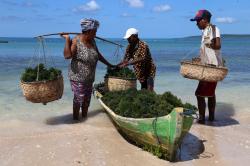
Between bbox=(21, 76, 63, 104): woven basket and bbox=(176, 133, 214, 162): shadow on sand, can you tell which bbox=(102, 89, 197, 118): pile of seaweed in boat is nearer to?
bbox=(176, 133, 214, 162): shadow on sand

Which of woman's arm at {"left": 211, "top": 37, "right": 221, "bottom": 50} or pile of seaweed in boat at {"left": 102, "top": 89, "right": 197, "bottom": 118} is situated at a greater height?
woman's arm at {"left": 211, "top": 37, "right": 221, "bottom": 50}

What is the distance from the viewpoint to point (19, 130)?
720cm

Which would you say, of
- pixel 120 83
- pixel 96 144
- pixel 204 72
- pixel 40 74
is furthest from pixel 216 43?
pixel 40 74

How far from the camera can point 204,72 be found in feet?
22.8

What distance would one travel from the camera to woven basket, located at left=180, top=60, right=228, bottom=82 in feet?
22.6

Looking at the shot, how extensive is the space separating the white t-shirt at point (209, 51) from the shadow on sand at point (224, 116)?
4.35ft

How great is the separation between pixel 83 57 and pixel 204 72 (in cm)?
196

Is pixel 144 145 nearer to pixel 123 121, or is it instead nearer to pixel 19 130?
pixel 123 121

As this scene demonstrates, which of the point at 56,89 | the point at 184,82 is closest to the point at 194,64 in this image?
the point at 56,89

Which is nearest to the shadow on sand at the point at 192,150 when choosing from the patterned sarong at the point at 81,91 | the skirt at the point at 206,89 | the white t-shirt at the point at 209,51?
the skirt at the point at 206,89

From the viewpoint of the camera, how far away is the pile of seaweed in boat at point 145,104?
5.84 meters

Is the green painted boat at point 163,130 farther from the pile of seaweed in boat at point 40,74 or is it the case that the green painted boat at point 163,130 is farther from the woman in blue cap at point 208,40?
the woman in blue cap at point 208,40

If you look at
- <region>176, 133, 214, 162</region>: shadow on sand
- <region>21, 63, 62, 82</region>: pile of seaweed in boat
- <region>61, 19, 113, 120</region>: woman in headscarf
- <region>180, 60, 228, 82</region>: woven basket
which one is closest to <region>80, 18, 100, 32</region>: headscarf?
<region>61, 19, 113, 120</region>: woman in headscarf

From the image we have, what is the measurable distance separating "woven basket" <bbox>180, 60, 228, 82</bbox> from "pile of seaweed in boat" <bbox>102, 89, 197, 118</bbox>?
0.86 meters
